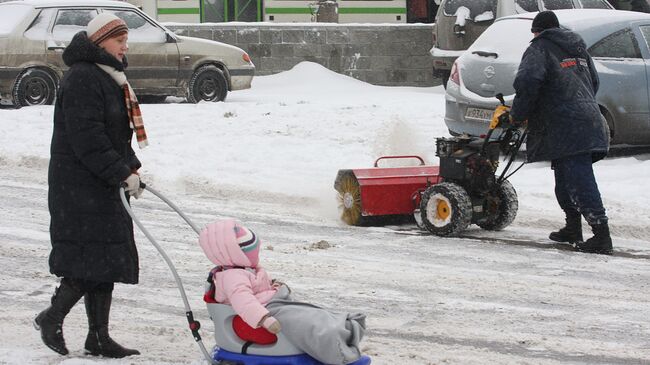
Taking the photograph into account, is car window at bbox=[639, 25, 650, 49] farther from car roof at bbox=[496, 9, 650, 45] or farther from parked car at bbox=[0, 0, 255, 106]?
parked car at bbox=[0, 0, 255, 106]

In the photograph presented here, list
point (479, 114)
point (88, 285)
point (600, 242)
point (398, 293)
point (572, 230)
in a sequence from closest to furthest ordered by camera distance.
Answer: point (88, 285) < point (398, 293) < point (600, 242) < point (572, 230) < point (479, 114)

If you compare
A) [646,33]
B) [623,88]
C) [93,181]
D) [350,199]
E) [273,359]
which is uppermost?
[646,33]

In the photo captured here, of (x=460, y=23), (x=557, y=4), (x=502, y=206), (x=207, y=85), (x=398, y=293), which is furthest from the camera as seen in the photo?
(x=460, y=23)

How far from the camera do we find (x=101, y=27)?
5715mm

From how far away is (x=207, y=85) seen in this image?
1844cm

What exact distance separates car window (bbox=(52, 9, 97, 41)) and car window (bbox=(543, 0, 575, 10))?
6853 millimetres

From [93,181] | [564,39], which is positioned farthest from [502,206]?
[93,181]

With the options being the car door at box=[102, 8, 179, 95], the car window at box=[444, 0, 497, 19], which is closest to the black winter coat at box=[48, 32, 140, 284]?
the car door at box=[102, 8, 179, 95]

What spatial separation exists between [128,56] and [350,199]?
28.2 ft

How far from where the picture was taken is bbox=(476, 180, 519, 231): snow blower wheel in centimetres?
956

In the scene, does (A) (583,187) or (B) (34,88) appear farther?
(B) (34,88)

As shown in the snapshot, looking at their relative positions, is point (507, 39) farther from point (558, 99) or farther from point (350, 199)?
point (558, 99)

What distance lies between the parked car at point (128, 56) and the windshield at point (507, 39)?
6.18 meters

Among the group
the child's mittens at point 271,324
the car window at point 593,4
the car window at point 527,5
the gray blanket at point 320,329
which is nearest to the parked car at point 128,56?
the car window at point 527,5
